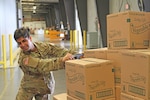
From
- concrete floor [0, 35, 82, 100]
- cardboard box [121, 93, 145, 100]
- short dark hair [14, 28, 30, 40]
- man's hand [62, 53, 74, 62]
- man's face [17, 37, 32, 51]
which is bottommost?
concrete floor [0, 35, 82, 100]

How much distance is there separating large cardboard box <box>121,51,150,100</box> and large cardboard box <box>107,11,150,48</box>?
246mm

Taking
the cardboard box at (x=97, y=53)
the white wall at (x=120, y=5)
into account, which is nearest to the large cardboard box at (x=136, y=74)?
the cardboard box at (x=97, y=53)

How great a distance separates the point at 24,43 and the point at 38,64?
0.27 meters

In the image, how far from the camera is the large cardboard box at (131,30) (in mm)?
2514

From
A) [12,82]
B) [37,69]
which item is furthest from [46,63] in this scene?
[12,82]

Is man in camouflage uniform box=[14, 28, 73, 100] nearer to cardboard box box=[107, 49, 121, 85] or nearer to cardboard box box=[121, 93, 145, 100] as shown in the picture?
cardboard box box=[107, 49, 121, 85]

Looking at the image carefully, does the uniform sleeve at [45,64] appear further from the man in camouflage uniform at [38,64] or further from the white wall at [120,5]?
the white wall at [120,5]

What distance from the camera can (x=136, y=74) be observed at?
2195 mm

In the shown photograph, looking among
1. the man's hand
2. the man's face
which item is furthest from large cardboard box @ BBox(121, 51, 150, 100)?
the man's face

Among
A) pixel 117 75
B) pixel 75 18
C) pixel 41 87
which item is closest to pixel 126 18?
pixel 117 75

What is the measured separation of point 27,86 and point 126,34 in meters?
1.26

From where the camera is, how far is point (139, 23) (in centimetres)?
257

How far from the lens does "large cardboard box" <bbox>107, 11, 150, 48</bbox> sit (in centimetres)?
251

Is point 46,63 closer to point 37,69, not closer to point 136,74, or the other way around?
point 37,69
